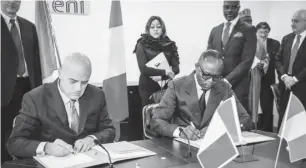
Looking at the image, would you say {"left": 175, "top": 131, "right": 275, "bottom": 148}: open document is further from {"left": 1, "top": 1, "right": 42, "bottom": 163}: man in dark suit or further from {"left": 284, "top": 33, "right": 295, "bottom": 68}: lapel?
{"left": 284, "top": 33, "right": 295, "bottom": 68}: lapel

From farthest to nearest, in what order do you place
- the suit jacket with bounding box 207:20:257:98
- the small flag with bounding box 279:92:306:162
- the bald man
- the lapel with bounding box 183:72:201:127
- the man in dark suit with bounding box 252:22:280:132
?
the man in dark suit with bounding box 252:22:280:132 < the suit jacket with bounding box 207:20:257:98 < the lapel with bounding box 183:72:201:127 < the bald man < the small flag with bounding box 279:92:306:162

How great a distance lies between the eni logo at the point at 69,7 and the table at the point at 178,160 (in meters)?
2.45

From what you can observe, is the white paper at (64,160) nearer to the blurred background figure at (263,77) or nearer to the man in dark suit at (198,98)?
the man in dark suit at (198,98)

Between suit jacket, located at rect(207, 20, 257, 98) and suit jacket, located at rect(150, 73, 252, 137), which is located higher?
suit jacket, located at rect(207, 20, 257, 98)

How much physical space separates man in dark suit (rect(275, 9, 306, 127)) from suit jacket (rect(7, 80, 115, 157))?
2.98m

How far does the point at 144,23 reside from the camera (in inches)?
181

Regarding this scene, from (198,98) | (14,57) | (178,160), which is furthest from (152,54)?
(178,160)

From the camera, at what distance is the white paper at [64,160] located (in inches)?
62.0

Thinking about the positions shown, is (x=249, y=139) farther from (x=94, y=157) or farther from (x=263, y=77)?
(x=263, y=77)

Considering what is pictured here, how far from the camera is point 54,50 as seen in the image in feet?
11.4

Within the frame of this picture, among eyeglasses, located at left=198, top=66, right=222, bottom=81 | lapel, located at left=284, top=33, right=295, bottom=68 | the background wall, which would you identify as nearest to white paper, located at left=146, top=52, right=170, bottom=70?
the background wall

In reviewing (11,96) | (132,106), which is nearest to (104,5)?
(132,106)

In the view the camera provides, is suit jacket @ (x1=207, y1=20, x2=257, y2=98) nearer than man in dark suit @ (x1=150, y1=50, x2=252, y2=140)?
No

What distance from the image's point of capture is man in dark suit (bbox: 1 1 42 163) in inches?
125
